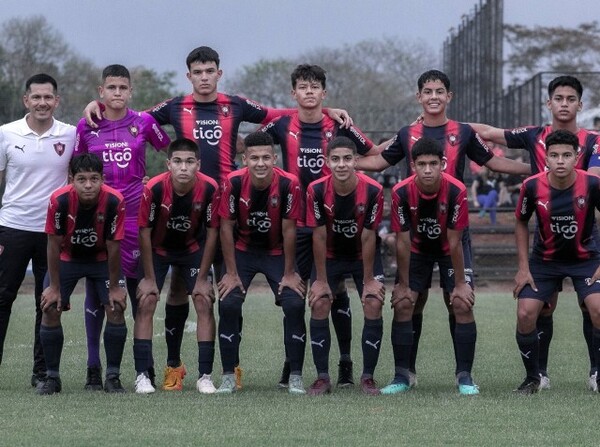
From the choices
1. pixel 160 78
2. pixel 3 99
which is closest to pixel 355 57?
pixel 160 78

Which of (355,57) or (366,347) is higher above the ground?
(355,57)

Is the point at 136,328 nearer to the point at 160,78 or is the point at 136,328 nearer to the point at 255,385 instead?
the point at 255,385

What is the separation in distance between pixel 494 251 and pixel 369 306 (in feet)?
49.8

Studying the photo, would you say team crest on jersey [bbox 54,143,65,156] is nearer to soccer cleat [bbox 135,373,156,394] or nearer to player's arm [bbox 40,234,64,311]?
player's arm [bbox 40,234,64,311]

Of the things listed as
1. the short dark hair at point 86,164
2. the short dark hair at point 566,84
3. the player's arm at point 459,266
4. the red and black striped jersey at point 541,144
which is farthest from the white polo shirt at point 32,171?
the short dark hair at point 566,84

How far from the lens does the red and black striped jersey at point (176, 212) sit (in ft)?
28.0

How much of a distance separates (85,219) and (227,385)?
1479 mm

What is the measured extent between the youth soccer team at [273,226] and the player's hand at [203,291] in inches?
0.4

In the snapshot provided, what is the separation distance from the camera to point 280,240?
28.6 feet

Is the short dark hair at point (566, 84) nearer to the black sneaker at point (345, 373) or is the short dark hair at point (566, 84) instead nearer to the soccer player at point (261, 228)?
the soccer player at point (261, 228)

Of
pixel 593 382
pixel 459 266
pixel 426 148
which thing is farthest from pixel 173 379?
pixel 593 382

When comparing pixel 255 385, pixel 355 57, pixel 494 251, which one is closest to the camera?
pixel 255 385

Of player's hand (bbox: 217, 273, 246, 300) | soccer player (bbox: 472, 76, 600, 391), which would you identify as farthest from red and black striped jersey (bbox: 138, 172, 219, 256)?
soccer player (bbox: 472, 76, 600, 391)

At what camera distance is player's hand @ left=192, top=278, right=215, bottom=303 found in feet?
28.2
